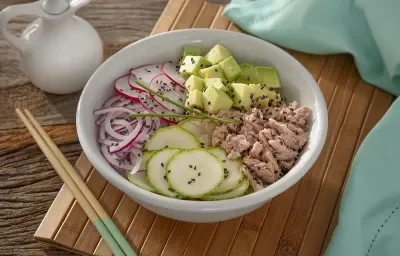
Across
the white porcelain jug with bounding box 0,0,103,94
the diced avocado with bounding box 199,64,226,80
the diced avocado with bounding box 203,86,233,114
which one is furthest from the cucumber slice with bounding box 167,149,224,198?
the white porcelain jug with bounding box 0,0,103,94

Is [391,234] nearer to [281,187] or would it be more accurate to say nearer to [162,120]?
[281,187]

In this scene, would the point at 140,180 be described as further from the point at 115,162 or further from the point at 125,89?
the point at 125,89

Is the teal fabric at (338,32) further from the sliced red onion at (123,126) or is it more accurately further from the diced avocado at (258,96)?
the sliced red onion at (123,126)

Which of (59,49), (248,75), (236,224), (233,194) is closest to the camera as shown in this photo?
(233,194)

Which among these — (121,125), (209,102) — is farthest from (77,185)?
(209,102)

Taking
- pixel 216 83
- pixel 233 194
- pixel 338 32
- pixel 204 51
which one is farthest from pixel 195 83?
pixel 338 32

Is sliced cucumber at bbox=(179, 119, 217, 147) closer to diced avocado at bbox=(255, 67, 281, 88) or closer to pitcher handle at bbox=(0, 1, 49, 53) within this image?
diced avocado at bbox=(255, 67, 281, 88)
